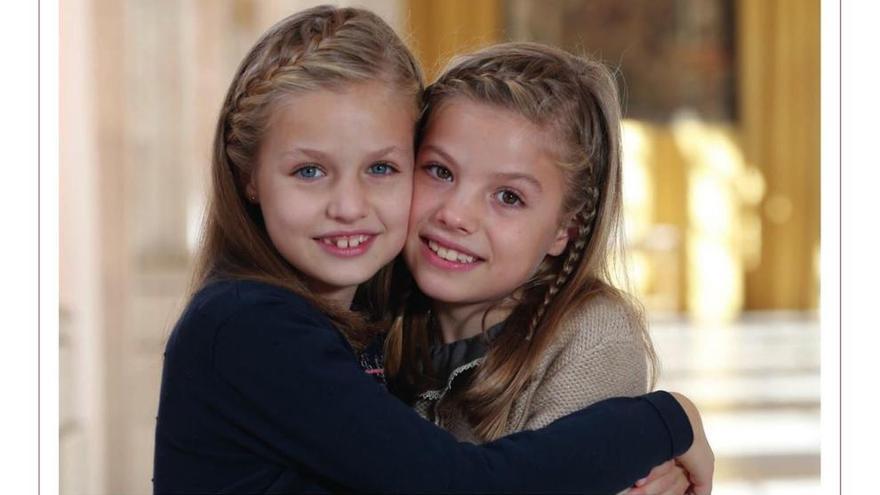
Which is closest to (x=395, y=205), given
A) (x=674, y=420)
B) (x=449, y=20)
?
(x=674, y=420)

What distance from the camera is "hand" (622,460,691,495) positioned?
2.00m

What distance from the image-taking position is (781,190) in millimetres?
12273

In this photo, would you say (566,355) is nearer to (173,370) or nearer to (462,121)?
(462,121)

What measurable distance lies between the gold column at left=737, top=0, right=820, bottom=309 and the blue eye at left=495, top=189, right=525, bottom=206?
413 inches

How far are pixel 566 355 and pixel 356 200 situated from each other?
49 centimetres

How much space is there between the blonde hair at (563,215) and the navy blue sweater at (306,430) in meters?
0.27

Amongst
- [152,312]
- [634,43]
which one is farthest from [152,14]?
[634,43]

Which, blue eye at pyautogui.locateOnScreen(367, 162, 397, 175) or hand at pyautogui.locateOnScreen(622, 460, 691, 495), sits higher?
blue eye at pyautogui.locateOnScreen(367, 162, 397, 175)

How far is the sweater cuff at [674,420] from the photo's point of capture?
6.48ft

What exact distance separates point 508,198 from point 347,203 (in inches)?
14.2

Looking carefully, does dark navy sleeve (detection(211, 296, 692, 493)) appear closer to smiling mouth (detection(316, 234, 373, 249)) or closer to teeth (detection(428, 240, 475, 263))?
smiling mouth (detection(316, 234, 373, 249))

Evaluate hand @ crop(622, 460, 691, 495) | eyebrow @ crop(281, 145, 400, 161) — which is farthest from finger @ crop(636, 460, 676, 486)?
eyebrow @ crop(281, 145, 400, 161)

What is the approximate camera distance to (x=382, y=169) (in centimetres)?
207
